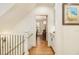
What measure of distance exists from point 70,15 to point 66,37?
554 millimetres

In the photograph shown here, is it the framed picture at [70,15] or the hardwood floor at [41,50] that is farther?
the hardwood floor at [41,50]

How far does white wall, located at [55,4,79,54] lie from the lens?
12.3ft

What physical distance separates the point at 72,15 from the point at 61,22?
0.33 m

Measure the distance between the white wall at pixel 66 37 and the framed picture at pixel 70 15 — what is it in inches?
3.9

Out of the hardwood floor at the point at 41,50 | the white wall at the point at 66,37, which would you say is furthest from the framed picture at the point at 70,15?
the hardwood floor at the point at 41,50

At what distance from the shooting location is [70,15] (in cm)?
381

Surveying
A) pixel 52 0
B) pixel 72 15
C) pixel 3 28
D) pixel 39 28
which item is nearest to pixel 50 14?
pixel 3 28

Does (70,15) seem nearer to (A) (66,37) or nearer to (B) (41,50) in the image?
(A) (66,37)

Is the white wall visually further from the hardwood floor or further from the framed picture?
the hardwood floor

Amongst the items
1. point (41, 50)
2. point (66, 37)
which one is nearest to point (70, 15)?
point (66, 37)

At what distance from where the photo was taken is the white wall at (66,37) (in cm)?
376

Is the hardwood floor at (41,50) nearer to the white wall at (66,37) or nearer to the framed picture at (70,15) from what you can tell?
the white wall at (66,37)
